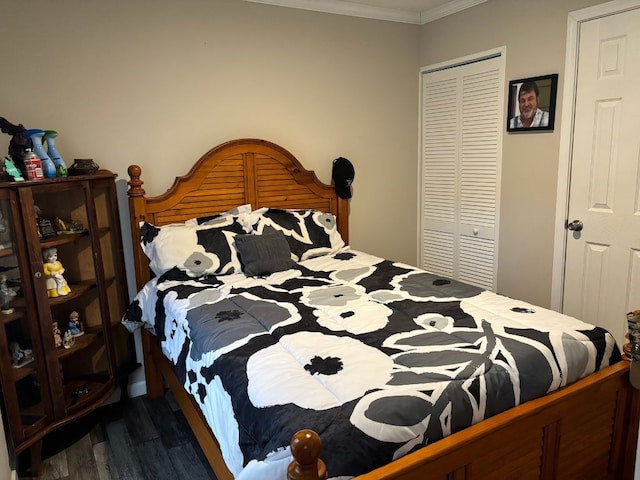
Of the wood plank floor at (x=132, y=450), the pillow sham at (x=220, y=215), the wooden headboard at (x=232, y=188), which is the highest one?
the wooden headboard at (x=232, y=188)

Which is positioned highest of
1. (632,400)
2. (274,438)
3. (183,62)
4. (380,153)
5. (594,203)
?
(183,62)

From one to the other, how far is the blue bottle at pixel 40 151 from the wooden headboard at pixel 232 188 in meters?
0.46

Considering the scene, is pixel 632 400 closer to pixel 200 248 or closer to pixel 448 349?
pixel 448 349

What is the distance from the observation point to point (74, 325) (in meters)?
2.53

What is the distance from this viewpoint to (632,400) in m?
1.81

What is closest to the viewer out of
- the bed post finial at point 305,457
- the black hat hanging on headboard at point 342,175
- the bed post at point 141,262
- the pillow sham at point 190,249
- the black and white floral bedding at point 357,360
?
the bed post finial at point 305,457

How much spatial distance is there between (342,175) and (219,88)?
Result: 3.43ft

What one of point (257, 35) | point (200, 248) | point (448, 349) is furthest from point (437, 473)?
point (257, 35)

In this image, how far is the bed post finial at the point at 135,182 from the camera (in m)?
2.70

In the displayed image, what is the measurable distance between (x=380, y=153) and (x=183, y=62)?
5.28 feet

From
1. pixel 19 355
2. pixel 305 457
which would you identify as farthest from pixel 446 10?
pixel 19 355

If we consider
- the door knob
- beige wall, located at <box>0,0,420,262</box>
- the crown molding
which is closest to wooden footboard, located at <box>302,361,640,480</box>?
the door knob

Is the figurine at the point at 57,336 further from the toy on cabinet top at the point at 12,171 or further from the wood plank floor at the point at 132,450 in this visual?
the toy on cabinet top at the point at 12,171

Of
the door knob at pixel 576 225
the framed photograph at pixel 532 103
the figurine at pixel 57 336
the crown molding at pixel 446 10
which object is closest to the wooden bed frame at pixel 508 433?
the figurine at pixel 57 336
